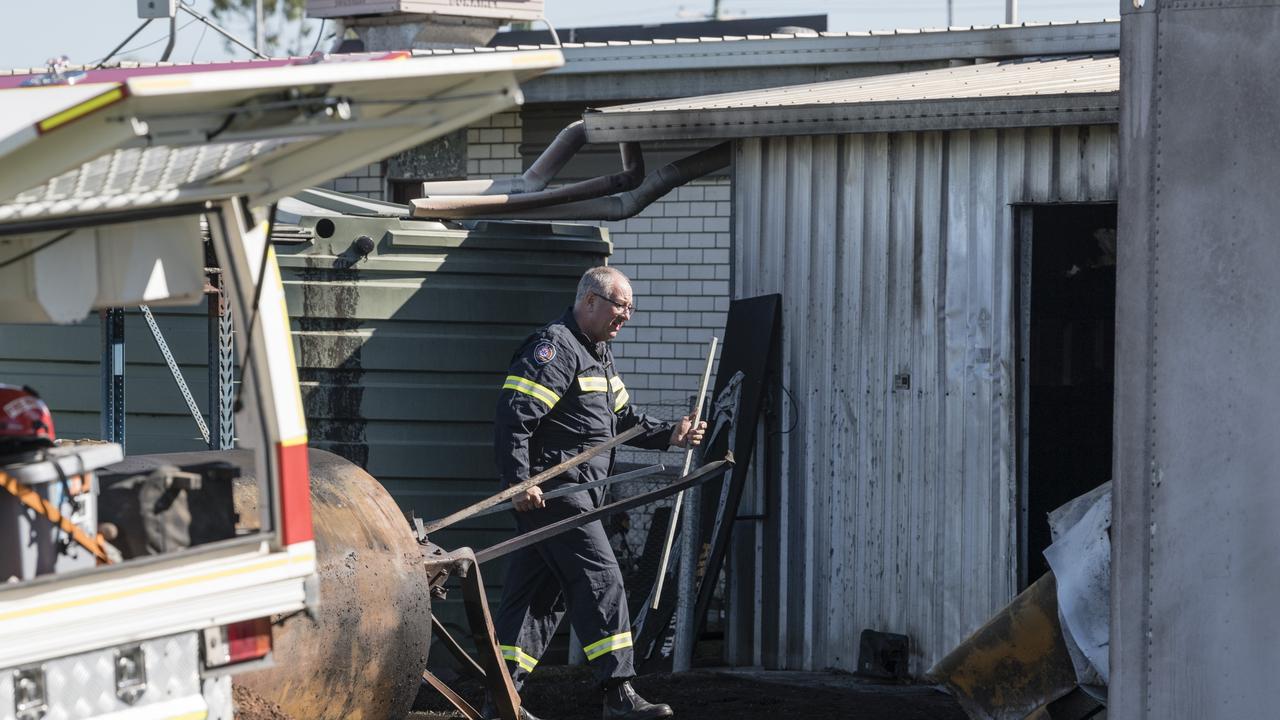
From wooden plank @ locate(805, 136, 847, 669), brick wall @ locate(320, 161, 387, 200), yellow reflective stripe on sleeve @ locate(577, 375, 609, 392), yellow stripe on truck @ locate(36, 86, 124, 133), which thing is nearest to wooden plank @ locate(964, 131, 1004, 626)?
wooden plank @ locate(805, 136, 847, 669)

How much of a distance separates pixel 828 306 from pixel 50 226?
4642 millimetres

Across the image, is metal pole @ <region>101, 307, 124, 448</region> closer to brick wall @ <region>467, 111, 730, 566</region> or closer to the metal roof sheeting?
the metal roof sheeting

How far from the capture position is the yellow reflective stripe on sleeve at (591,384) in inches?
283

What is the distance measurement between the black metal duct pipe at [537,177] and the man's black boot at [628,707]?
370 cm

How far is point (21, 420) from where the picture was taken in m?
4.16

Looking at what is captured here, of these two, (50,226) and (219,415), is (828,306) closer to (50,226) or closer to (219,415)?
(219,415)

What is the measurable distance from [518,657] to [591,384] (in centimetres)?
126

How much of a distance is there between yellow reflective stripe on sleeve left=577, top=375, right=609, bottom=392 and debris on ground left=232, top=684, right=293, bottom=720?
2507mm

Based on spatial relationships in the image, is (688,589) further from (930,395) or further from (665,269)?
(665,269)

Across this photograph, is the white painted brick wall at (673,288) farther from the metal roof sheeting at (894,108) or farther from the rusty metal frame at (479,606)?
the rusty metal frame at (479,606)

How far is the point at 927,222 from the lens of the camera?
7.64 metres

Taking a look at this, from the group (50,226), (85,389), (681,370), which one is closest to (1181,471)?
(50,226)

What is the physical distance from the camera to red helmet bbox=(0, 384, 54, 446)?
4.14 meters

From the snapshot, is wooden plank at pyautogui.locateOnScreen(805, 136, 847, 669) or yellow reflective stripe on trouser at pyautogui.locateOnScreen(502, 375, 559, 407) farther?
wooden plank at pyautogui.locateOnScreen(805, 136, 847, 669)
